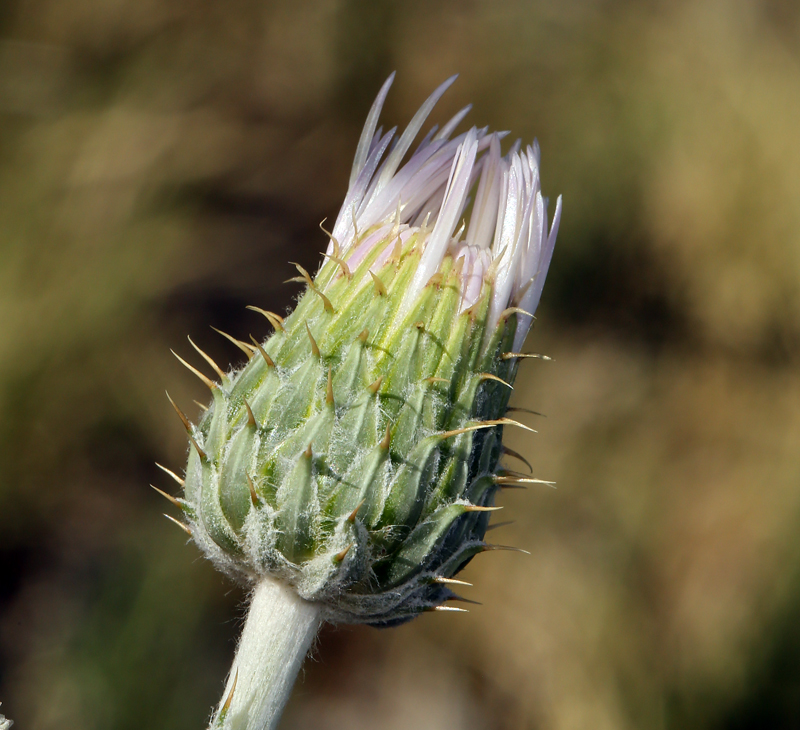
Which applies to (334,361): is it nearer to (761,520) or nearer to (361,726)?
(361,726)

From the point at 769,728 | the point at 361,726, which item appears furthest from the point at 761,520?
the point at 361,726

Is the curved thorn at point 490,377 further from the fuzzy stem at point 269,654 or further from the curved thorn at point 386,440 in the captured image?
the fuzzy stem at point 269,654

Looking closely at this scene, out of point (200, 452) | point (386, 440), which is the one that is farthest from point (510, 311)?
point (200, 452)

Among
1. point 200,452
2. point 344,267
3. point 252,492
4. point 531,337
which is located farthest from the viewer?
point 531,337

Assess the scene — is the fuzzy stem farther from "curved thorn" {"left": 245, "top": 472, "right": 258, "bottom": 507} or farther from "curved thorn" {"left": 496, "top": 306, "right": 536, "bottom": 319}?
"curved thorn" {"left": 496, "top": 306, "right": 536, "bottom": 319}

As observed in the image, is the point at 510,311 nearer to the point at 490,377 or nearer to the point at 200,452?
the point at 490,377

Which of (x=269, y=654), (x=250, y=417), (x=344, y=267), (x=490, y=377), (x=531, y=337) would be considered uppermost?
(x=531, y=337)

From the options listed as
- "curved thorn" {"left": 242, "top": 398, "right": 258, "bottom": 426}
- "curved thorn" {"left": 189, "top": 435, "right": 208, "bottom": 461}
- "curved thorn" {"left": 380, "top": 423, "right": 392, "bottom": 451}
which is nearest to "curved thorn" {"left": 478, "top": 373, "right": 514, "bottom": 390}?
"curved thorn" {"left": 380, "top": 423, "right": 392, "bottom": 451}
